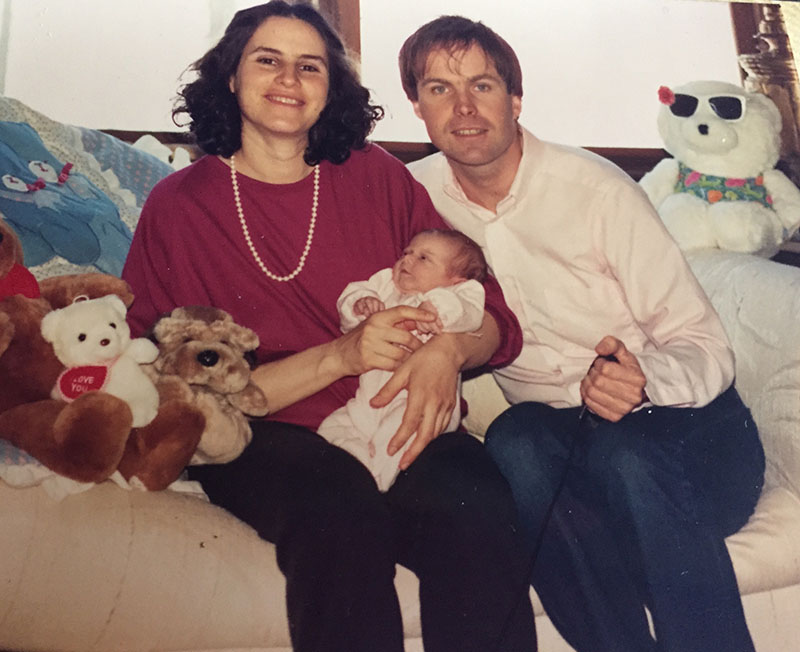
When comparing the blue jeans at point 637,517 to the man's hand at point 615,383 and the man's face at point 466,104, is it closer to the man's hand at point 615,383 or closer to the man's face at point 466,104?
the man's hand at point 615,383

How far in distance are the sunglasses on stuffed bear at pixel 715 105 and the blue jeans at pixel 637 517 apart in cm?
55

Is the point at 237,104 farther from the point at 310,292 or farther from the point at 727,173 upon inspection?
the point at 727,173

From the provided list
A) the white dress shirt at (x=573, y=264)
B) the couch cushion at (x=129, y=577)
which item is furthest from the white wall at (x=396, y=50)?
the couch cushion at (x=129, y=577)

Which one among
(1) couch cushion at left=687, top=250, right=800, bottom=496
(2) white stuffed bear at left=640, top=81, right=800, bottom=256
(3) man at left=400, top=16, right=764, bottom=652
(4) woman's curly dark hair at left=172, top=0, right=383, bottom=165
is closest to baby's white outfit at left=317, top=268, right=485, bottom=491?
(3) man at left=400, top=16, right=764, bottom=652

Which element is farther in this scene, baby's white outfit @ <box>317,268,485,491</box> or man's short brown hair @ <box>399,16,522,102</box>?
man's short brown hair @ <box>399,16,522,102</box>

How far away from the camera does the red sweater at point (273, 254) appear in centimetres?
107

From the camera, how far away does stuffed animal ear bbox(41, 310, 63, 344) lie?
92 cm

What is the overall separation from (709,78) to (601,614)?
0.92 meters

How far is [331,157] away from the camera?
1.16 m

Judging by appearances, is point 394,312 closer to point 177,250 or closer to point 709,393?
point 177,250

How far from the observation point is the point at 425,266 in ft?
3.55

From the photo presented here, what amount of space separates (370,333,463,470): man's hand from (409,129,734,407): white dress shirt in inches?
6.5

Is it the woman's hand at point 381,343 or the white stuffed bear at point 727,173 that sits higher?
the white stuffed bear at point 727,173

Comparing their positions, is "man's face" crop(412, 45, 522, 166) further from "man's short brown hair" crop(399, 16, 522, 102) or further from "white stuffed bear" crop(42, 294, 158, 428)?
"white stuffed bear" crop(42, 294, 158, 428)
